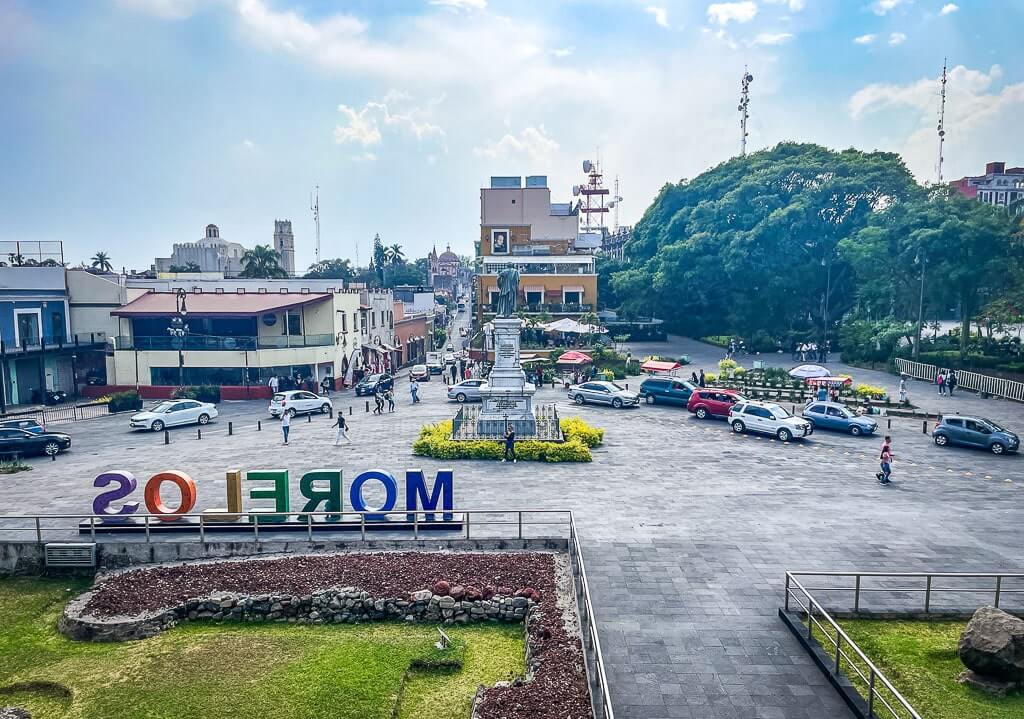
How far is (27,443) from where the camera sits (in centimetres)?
2644

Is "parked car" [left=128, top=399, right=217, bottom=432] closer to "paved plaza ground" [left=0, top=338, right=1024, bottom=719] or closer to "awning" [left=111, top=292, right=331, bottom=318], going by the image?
"paved plaza ground" [left=0, top=338, right=1024, bottom=719]

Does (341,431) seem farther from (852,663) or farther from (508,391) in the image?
(852,663)

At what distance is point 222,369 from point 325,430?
15.2m

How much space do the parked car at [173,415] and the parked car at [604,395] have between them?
18779mm

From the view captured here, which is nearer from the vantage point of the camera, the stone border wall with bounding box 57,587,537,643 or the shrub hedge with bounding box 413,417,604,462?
the stone border wall with bounding box 57,587,537,643

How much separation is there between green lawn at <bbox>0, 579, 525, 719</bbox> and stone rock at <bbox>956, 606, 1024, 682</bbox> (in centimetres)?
720

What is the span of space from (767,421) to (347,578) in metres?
20.6

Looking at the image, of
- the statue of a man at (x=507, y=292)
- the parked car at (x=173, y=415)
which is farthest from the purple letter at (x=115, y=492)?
the statue of a man at (x=507, y=292)

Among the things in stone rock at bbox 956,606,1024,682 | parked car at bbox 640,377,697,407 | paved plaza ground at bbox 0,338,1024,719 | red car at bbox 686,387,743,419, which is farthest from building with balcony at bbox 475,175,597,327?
stone rock at bbox 956,606,1024,682

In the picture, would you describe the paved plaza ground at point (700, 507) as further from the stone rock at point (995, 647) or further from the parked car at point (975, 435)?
the stone rock at point (995, 647)

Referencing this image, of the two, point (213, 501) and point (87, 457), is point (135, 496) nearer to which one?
point (213, 501)

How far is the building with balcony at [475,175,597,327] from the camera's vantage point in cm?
6700

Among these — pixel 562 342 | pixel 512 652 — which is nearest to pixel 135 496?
pixel 512 652

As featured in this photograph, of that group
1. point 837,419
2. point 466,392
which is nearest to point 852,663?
point 837,419
